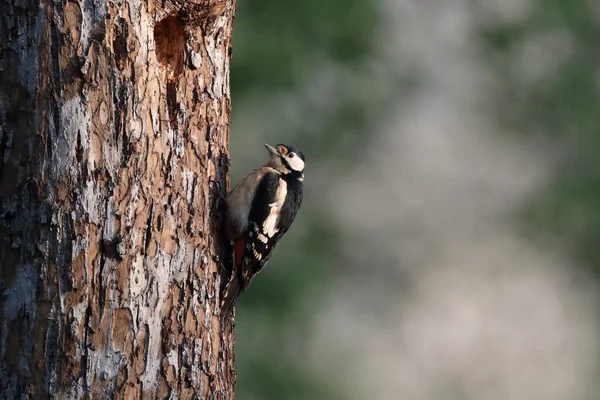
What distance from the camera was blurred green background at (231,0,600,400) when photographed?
41.7 ft

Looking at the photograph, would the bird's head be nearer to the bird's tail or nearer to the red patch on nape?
the red patch on nape

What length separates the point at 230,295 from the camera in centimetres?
515

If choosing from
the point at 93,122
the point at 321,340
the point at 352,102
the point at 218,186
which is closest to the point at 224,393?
the point at 218,186

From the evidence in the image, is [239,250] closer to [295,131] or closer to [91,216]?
[91,216]

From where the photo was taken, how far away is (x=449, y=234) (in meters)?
16.8

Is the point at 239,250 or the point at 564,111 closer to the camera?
the point at 239,250

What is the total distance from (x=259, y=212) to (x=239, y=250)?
536mm

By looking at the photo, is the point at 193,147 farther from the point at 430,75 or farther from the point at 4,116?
the point at 430,75

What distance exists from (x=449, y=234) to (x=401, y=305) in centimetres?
129

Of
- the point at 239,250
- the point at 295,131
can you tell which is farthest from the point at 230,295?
the point at 295,131

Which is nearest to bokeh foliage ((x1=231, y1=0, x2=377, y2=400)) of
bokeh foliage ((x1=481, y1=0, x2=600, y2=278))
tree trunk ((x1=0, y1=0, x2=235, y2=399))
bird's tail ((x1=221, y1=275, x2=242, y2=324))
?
bokeh foliage ((x1=481, y1=0, x2=600, y2=278))

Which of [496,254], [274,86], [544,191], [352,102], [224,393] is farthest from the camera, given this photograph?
[496,254]

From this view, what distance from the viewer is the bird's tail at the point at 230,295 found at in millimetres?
5043

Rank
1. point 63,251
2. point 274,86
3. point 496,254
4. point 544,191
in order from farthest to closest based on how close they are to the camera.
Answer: point 496,254 < point 544,191 < point 274,86 < point 63,251
